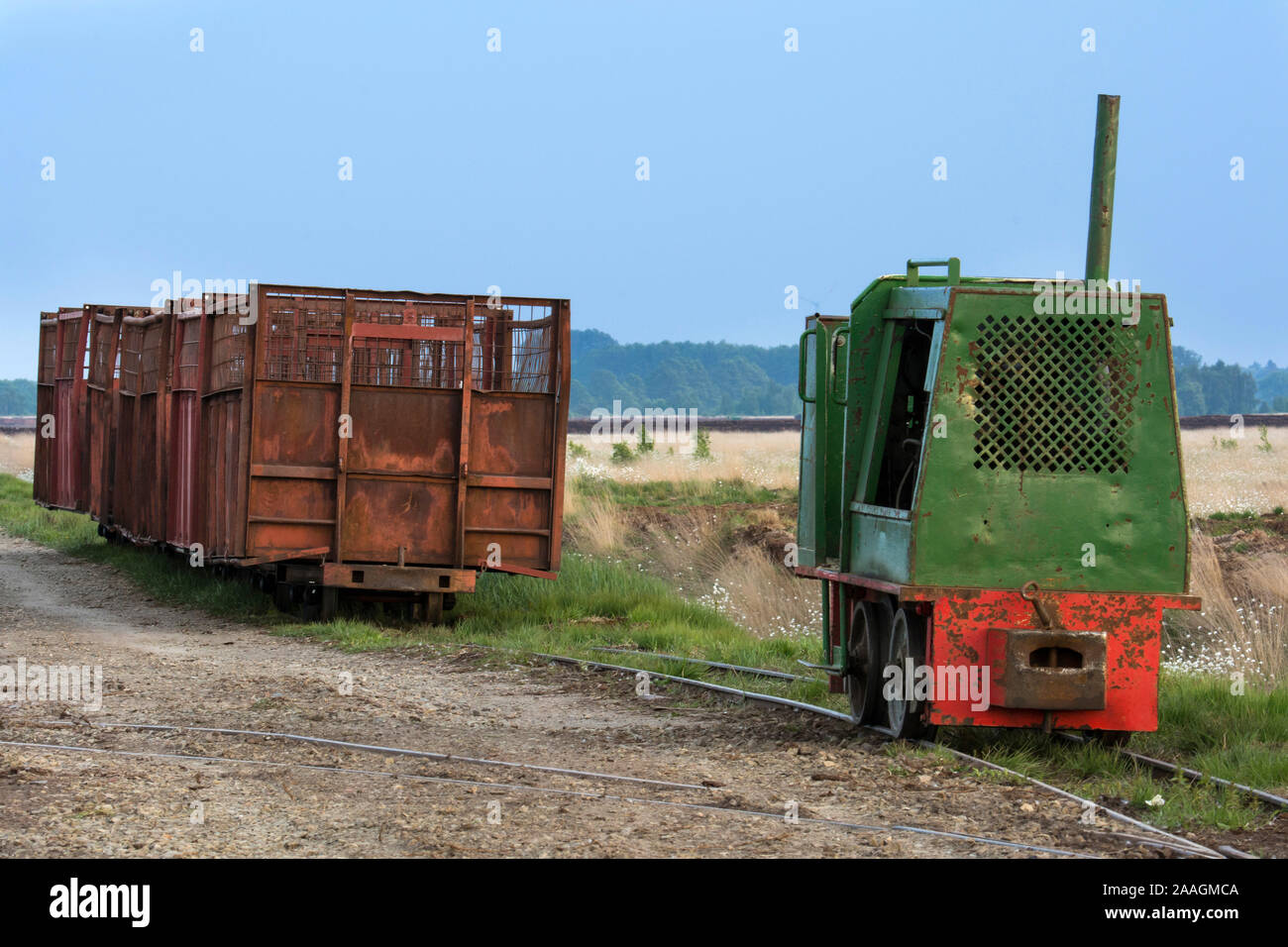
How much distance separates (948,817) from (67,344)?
66.3ft

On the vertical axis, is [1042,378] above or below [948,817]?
above

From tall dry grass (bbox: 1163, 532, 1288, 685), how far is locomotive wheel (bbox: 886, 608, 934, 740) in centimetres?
338

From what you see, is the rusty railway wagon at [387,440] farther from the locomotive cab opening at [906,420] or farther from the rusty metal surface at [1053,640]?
the rusty metal surface at [1053,640]

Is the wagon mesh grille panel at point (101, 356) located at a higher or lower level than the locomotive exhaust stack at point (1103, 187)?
lower

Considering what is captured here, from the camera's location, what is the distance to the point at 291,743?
8.76 metres

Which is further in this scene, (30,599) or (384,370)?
(30,599)

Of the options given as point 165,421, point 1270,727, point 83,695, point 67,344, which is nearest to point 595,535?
point 165,421

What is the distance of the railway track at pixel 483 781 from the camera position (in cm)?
678

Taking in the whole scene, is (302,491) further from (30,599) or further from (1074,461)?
(1074,461)

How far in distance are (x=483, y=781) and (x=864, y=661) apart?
273cm

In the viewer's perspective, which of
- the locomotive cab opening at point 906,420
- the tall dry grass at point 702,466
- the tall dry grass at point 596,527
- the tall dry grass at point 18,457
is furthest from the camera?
the tall dry grass at point 18,457

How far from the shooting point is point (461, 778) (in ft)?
25.9

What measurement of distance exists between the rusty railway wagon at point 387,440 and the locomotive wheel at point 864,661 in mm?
5605

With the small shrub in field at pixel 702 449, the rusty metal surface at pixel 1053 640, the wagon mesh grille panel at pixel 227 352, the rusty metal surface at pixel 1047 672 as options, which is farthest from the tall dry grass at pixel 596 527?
the rusty metal surface at pixel 1047 672
